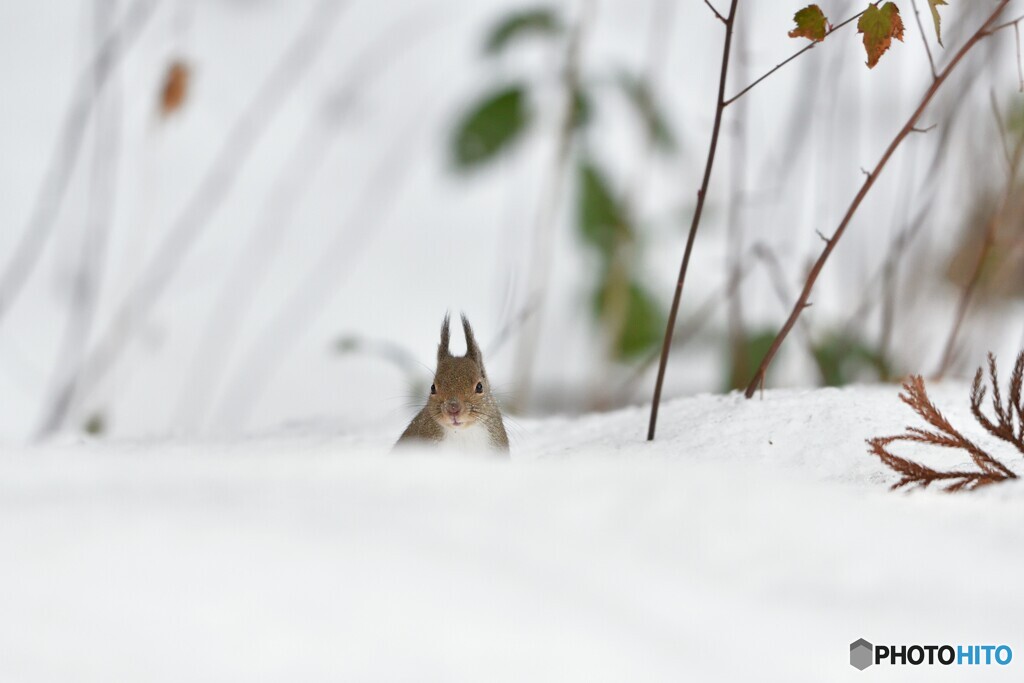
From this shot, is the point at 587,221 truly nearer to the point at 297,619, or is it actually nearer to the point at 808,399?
the point at 808,399

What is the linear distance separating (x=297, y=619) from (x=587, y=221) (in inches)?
67.6

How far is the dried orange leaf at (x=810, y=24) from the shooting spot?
92cm

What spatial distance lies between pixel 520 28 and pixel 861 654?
172 cm

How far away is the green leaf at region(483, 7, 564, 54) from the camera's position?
7.00 feet

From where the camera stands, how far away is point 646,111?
1952 mm

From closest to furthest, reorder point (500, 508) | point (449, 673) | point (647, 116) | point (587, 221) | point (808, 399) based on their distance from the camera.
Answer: point (449, 673)
point (500, 508)
point (808, 399)
point (647, 116)
point (587, 221)

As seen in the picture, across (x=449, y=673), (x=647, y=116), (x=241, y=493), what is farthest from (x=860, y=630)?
(x=647, y=116)

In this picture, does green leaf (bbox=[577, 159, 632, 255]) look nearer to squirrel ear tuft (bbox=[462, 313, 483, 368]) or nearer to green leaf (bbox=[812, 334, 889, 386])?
green leaf (bbox=[812, 334, 889, 386])

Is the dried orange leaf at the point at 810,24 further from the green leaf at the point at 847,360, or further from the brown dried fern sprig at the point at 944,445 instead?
the green leaf at the point at 847,360

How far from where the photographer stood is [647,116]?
194 centimetres

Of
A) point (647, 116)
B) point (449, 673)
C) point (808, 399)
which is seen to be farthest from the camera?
point (647, 116)

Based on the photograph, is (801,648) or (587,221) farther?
(587,221)

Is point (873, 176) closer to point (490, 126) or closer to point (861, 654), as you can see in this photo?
point (861, 654)

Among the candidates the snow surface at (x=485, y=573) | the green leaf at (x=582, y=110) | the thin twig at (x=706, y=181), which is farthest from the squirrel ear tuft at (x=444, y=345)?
the green leaf at (x=582, y=110)
